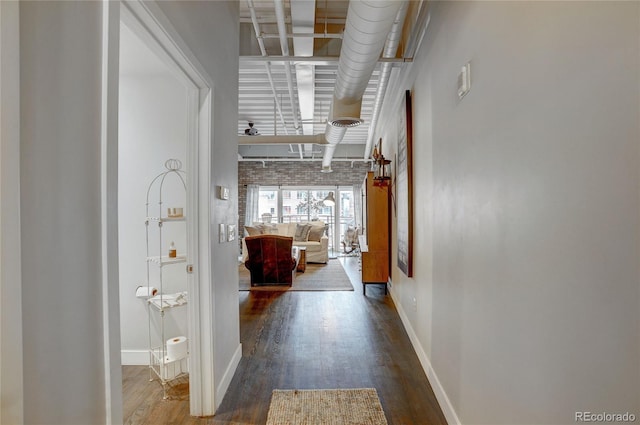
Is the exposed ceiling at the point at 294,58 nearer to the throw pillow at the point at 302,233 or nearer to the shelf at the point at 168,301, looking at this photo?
the shelf at the point at 168,301

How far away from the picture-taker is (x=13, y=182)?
0.65m

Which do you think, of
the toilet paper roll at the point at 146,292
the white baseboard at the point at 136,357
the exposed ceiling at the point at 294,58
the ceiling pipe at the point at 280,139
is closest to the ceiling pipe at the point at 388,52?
the exposed ceiling at the point at 294,58

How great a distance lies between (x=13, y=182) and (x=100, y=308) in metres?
0.42

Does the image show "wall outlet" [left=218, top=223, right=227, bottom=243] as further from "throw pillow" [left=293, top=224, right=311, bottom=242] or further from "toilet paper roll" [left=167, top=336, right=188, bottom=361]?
"throw pillow" [left=293, top=224, right=311, bottom=242]

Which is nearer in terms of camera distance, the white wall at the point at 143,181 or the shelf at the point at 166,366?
the shelf at the point at 166,366

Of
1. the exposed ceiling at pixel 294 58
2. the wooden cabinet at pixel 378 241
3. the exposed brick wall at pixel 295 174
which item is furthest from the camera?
the exposed brick wall at pixel 295 174

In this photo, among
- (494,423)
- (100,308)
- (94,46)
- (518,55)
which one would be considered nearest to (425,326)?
(494,423)

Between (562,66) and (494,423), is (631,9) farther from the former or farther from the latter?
(494,423)

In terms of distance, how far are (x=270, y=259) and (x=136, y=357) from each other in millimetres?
2643

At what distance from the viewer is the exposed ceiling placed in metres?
2.69

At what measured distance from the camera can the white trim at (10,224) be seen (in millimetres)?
629

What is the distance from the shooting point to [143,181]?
8.42 ft

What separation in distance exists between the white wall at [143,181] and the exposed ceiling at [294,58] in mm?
1009

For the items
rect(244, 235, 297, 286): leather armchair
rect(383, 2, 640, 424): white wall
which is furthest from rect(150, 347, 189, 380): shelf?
rect(244, 235, 297, 286): leather armchair
